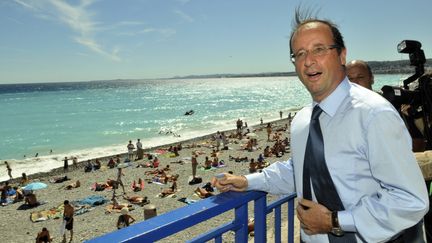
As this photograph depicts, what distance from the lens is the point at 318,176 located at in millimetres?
1634

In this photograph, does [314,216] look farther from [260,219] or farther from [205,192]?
[205,192]

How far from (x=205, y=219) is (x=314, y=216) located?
516 millimetres

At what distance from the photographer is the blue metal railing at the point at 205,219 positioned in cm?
134

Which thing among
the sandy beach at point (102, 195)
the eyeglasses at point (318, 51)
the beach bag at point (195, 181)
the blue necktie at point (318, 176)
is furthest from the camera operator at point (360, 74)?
the beach bag at point (195, 181)

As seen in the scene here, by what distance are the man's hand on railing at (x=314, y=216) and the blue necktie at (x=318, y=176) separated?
5 centimetres

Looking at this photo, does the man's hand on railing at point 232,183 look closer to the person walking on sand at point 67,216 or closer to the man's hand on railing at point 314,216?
the man's hand on railing at point 314,216

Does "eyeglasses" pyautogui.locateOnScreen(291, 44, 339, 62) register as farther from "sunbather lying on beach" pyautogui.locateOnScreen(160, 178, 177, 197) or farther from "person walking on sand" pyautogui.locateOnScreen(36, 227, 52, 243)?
"sunbather lying on beach" pyautogui.locateOnScreen(160, 178, 177, 197)

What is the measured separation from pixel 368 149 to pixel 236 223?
0.90m

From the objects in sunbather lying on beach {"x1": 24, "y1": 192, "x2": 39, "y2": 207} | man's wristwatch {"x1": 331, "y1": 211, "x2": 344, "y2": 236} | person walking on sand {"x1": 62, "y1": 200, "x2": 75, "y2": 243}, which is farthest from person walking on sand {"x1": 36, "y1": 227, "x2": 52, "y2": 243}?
man's wristwatch {"x1": 331, "y1": 211, "x2": 344, "y2": 236}

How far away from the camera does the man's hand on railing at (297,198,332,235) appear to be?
1.56 meters

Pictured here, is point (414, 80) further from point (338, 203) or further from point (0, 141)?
point (0, 141)

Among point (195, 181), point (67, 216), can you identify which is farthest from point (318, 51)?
point (195, 181)

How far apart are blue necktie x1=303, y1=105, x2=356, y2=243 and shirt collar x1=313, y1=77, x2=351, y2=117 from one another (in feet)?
0.19

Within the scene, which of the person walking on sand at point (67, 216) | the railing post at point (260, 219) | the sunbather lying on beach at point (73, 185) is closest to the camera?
the railing post at point (260, 219)
